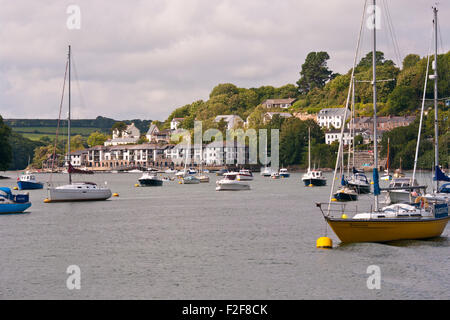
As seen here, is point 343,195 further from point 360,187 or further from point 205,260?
point 205,260

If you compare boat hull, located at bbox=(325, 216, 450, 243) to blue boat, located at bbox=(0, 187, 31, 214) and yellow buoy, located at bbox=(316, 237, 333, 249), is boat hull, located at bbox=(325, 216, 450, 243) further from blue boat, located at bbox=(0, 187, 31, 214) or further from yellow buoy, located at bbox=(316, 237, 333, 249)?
blue boat, located at bbox=(0, 187, 31, 214)

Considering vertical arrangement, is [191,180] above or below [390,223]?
below

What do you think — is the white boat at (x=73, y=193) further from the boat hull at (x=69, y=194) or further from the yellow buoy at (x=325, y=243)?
the yellow buoy at (x=325, y=243)

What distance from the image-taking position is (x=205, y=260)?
35844 millimetres

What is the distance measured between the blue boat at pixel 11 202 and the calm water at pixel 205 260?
0.91 metres

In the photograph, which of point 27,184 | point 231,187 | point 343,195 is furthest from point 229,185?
point 27,184

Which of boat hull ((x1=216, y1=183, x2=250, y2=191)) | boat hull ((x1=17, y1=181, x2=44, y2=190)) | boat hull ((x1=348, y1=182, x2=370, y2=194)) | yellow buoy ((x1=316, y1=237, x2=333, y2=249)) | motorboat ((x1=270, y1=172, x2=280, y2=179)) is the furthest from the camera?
motorboat ((x1=270, y1=172, x2=280, y2=179))

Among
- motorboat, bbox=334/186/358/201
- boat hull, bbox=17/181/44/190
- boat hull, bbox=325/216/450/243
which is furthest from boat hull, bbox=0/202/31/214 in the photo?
boat hull, bbox=17/181/44/190

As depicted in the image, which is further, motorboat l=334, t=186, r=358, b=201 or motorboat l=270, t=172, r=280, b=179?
motorboat l=270, t=172, r=280, b=179

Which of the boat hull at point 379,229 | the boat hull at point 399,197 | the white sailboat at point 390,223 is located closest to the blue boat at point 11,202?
the white sailboat at point 390,223

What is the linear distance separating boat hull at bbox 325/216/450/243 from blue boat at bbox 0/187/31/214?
106 ft

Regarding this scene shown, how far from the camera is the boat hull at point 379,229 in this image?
3547 centimetres

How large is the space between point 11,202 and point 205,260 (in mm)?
28336

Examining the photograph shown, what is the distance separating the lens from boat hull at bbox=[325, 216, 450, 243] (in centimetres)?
3547
